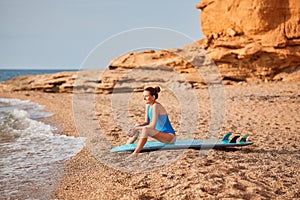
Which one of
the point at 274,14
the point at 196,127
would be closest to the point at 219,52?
the point at 274,14

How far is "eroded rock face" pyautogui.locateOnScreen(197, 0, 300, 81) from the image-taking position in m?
16.8

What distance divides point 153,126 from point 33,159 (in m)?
2.79

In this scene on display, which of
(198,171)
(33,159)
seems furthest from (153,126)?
(33,159)

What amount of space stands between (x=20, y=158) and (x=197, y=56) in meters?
13.9

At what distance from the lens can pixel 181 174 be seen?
14.3 ft

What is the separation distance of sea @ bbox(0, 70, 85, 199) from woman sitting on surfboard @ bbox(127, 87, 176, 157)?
149 centimetres

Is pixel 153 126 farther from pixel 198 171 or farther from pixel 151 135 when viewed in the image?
pixel 198 171

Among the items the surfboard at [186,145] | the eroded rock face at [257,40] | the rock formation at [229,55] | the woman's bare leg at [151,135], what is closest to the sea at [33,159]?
the surfboard at [186,145]

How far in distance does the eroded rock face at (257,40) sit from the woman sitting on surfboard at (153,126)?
1304 cm

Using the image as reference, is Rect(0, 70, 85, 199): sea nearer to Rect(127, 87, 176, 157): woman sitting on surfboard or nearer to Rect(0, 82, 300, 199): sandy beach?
Rect(0, 82, 300, 199): sandy beach

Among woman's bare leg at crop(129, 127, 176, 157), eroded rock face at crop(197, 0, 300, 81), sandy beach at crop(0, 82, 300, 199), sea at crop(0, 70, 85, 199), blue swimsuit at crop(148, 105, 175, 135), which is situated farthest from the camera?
eroded rock face at crop(197, 0, 300, 81)

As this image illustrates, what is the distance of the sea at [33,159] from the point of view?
4750mm

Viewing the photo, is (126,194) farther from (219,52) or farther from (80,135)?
(219,52)

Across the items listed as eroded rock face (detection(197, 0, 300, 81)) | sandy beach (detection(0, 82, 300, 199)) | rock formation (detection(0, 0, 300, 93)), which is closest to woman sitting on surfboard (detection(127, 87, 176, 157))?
sandy beach (detection(0, 82, 300, 199))
